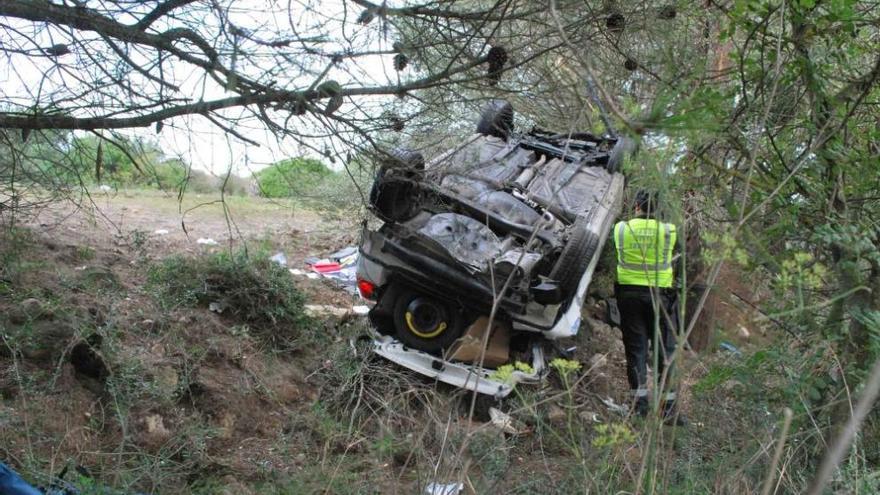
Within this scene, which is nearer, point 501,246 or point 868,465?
point 868,465

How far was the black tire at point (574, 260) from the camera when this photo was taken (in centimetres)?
468

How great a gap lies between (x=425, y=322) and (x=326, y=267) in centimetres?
359

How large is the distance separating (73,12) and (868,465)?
4.04 meters

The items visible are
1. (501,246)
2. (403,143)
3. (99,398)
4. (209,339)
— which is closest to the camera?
(403,143)

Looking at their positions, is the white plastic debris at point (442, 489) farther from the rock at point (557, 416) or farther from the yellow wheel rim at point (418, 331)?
the rock at point (557, 416)

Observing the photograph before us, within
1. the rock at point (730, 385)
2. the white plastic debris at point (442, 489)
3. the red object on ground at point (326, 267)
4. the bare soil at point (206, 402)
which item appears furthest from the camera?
the red object on ground at point (326, 267)

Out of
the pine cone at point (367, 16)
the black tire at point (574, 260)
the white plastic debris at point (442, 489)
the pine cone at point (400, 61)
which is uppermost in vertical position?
the pine cone at point (367, 16)

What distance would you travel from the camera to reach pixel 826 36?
146 inches

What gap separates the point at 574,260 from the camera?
468 cm

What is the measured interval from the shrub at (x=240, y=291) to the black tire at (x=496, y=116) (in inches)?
96.0

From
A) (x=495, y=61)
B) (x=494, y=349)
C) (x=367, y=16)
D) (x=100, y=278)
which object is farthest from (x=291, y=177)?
(x=100, y=278)

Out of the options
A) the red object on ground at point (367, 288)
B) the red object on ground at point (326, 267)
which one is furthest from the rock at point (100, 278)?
the red object on ground at point (326, 267)

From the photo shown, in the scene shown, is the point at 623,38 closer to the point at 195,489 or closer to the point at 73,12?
the point at 73,12

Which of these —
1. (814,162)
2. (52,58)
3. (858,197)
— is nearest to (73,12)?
(52,58)
